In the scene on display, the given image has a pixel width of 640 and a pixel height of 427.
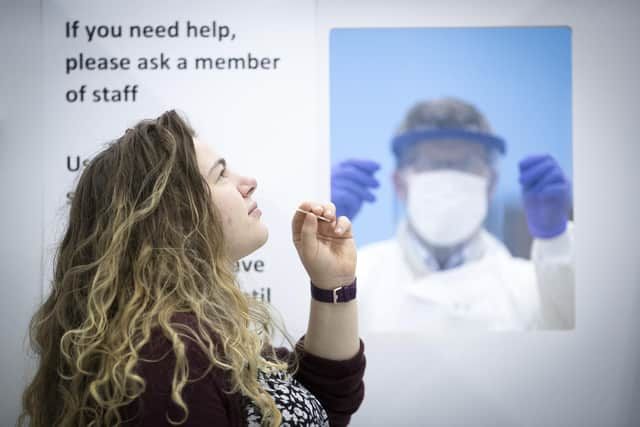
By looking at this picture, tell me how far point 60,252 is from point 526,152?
154 cm

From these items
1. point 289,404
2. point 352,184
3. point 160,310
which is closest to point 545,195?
point 352,184

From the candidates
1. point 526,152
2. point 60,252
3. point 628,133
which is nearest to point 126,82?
point 60,252

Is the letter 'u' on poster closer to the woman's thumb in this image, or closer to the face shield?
the face shield

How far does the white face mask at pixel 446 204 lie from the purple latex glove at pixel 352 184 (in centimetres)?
14

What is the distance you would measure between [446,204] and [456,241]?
0.13 m

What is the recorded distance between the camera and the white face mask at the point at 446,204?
209 centimetres

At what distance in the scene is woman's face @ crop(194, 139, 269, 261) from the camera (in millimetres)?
1301

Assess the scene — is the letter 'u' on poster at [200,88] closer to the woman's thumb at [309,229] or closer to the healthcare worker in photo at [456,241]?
the healthcare worker in photo at [456,241]

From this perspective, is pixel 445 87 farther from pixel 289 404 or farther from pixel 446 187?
pixel 289 404

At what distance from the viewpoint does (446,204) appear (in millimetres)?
2092

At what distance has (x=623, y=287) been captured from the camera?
2104 millimetres

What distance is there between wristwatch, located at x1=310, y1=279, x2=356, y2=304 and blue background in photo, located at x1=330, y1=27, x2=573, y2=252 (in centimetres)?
67

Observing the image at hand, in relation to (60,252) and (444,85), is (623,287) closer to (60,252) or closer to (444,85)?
(444,85)

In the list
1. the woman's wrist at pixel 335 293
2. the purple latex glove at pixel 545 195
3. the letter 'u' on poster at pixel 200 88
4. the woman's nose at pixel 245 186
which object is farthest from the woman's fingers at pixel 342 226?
the purple latex glove at pixel 545 195
